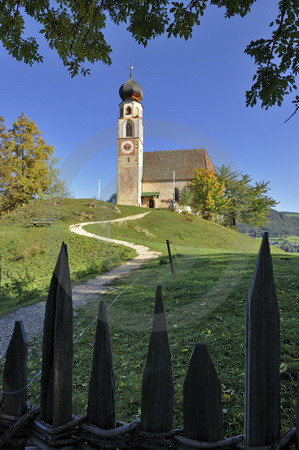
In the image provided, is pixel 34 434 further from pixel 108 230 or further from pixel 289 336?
pixel 108 230

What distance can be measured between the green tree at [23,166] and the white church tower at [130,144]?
1078 centimetres

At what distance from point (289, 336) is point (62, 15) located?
4.02 metres

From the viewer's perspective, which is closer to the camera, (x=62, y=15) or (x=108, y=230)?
(x=62, y=15)

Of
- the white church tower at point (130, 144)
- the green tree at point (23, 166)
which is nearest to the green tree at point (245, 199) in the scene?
the white church tower at point (130, 144)

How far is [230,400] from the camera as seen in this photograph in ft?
5.39

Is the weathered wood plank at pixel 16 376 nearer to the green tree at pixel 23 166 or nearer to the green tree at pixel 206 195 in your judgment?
the green tree at pixel 23 166

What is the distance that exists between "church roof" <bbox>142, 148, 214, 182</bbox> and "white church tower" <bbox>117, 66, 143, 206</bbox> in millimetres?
2456

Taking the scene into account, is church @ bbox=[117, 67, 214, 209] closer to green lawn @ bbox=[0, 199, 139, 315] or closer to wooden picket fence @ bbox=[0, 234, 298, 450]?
green lawn @ bbox=[0, 199, 139, 315]

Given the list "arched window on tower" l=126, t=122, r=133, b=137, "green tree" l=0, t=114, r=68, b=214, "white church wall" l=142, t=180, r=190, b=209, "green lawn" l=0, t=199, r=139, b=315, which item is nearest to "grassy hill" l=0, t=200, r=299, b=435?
"green lawn" l=0, t=199, r=139, b=315

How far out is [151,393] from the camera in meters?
0.81

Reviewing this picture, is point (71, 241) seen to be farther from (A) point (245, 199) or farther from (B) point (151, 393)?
(A) point (245, 199)

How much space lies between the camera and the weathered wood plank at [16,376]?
3.01 feet

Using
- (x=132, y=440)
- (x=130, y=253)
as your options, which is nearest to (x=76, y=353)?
(x=132, y=440)

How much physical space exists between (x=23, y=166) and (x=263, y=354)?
24.8 meters
